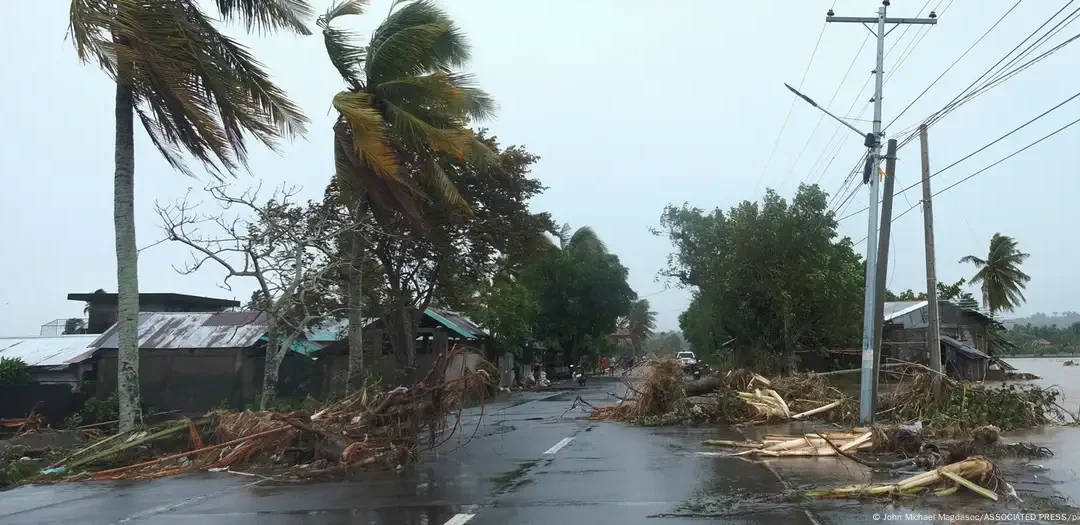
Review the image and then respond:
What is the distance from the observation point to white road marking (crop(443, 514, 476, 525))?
8258 millimetres

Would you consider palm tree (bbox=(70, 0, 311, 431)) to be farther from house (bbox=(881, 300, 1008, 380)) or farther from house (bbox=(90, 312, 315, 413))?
house (bbox=(881, 300, 1008, 380))

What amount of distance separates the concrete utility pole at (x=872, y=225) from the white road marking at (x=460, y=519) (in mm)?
10526

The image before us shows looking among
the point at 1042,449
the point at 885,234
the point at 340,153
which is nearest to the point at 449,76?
the point at 340,153

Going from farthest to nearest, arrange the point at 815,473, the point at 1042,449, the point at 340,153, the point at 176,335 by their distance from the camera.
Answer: the point at 176,335
the point at 340,153
the point at 1042,449
the point at 815,473

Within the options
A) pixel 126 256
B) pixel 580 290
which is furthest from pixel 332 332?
pixel 580 290

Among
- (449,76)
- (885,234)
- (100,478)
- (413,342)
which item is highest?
(449,76)

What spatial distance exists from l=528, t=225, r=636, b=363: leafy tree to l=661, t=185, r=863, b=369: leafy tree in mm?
19202

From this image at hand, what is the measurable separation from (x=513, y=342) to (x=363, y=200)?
19673 millimetres

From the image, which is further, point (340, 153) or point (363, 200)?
point (363, 200)

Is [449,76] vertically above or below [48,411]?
above

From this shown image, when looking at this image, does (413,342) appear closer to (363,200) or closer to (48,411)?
(363,200)

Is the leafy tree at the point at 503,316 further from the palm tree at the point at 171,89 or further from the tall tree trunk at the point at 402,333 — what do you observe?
the palm tree at the point at 171,89

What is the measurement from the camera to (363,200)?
20688mm

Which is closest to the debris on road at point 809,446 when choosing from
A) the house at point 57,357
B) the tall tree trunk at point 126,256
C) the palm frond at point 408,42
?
the tall tree trunk at point 126,256
